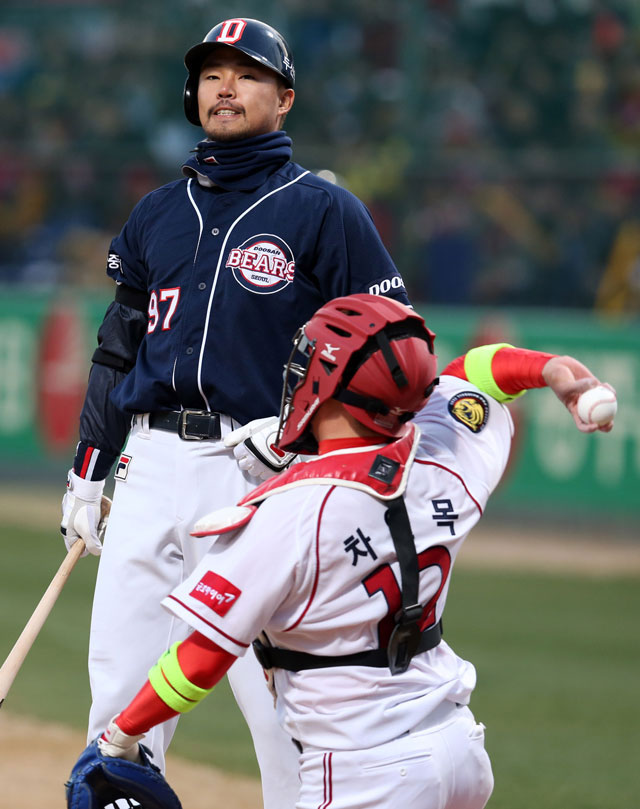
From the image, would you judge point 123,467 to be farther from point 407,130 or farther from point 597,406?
point 407,130

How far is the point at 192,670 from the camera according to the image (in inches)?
89.2

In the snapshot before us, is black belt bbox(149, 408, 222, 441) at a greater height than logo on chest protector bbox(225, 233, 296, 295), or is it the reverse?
logo on chest protector bbox(225, 233, 296, 295)

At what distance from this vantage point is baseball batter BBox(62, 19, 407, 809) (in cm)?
303

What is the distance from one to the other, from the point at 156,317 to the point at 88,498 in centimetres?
54

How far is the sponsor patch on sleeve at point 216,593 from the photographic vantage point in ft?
7.38

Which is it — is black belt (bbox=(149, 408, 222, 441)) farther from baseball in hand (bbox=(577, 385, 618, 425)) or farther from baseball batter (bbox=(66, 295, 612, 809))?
baseball in hand (bbox=(577, 385, 618, 425))

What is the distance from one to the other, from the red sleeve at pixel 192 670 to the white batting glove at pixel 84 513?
1012 mm

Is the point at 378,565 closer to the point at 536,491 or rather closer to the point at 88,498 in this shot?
the point at 88,498

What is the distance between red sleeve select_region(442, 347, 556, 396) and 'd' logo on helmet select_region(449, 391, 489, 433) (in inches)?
2.4

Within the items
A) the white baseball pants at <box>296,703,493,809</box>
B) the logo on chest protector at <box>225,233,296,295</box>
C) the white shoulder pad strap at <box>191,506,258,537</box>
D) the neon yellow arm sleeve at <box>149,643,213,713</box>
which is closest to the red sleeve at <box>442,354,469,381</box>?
the logo on chest protector at <box>225,233,296,295</box>

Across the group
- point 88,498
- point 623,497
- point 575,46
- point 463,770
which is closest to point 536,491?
point 623,497

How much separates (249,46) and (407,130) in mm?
8443

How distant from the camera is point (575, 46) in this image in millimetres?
11797

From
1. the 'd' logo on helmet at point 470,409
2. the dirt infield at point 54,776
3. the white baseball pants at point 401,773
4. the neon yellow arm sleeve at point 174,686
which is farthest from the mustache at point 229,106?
the dirt infield at point 54,776
